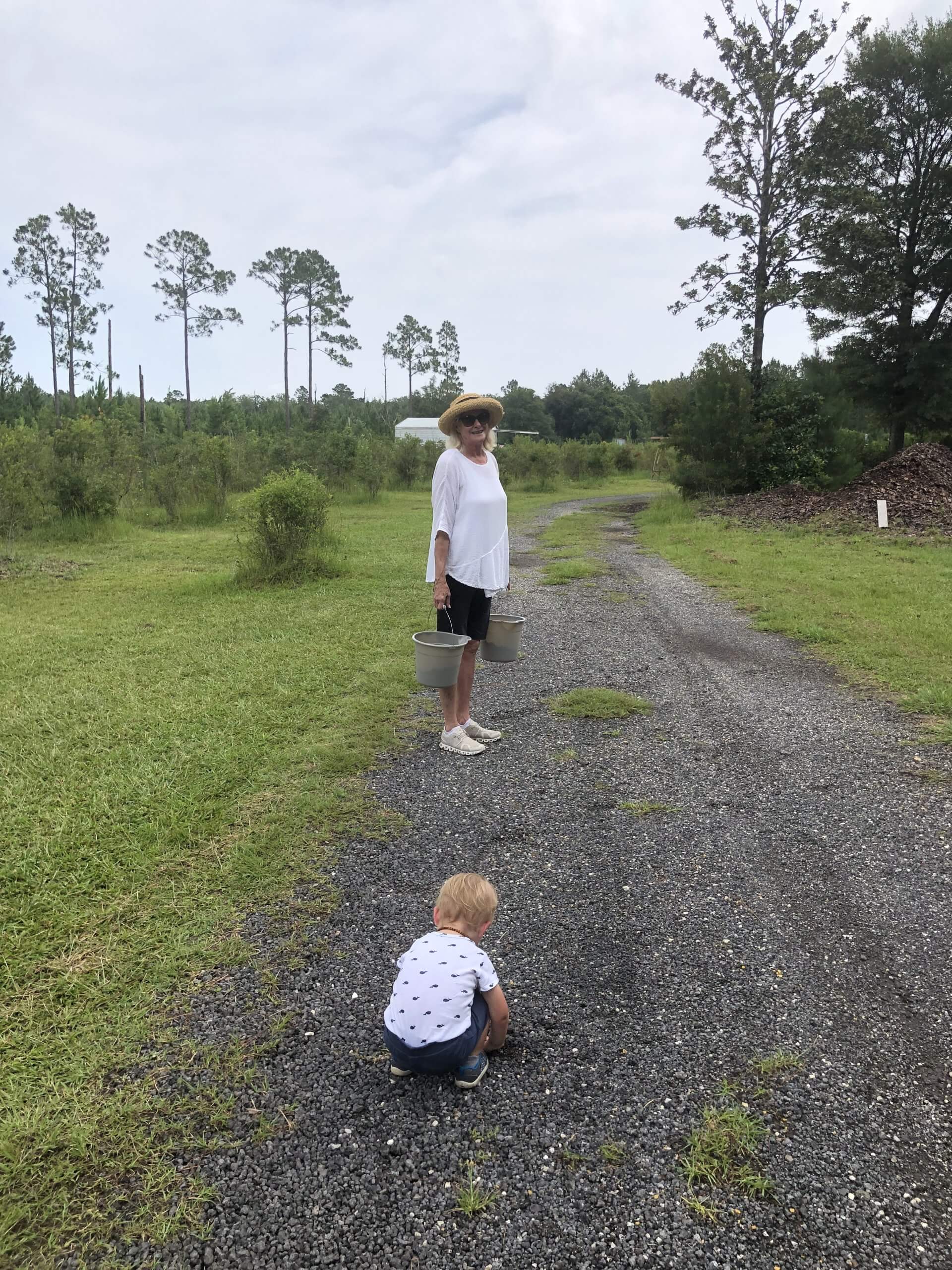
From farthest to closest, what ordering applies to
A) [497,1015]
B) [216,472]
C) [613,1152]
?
[216,472], [497,1015], [613,1152]

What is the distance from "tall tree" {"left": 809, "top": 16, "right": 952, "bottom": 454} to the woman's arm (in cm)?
1781

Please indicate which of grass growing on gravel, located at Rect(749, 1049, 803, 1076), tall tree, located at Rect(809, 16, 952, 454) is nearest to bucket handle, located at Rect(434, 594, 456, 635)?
grass growing on gravel, located at Rect(749, 1049, 803, 1076)

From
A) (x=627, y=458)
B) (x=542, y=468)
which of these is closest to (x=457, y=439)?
(x=542, y=468)

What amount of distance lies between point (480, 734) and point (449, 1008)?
2269 mm

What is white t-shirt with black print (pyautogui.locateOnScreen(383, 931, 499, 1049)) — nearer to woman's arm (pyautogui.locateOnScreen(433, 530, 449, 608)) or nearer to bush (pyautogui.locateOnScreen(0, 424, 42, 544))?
woman's arm (pyautogui.locateOnScreen(433, 530, 449, 608))

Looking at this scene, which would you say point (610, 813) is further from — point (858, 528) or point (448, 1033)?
point (858, 528)

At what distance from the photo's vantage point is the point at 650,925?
246cm

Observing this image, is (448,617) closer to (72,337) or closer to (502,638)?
(502,638)

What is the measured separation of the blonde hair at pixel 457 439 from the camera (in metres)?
3.78

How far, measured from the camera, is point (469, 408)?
3660mm

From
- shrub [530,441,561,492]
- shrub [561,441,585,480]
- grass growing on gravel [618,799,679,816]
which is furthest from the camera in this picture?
shrub [561,441,585,480]

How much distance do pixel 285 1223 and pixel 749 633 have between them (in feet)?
19.0

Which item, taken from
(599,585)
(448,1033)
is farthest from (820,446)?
(448,1033)

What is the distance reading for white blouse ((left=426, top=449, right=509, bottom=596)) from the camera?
3699 mm
